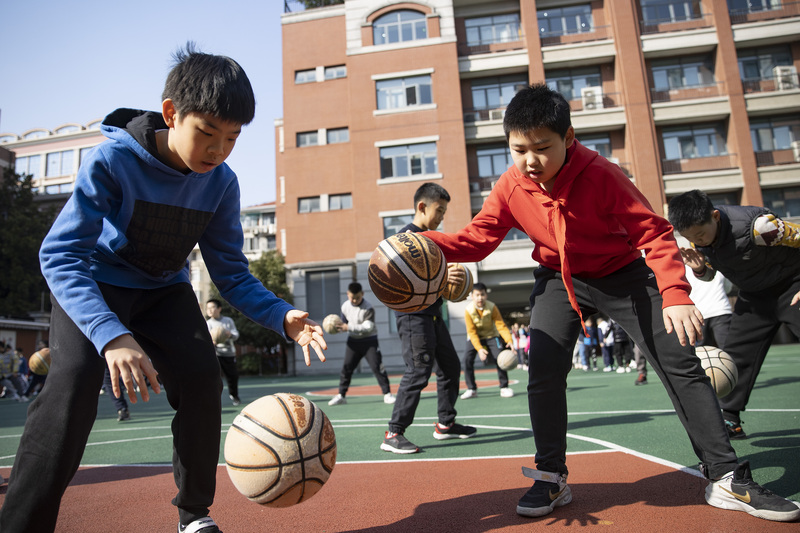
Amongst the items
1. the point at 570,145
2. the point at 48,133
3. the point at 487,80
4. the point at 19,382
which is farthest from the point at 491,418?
the point at 48,133

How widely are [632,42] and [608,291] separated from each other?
2937cm

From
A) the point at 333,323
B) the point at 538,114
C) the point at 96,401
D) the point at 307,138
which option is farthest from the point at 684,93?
the point at 96,401

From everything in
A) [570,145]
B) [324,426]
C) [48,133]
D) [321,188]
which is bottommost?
[324,426]

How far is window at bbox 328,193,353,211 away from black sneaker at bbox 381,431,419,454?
81.0ft

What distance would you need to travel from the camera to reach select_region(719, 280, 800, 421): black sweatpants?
470 cm

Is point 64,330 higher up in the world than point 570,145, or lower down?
lower down

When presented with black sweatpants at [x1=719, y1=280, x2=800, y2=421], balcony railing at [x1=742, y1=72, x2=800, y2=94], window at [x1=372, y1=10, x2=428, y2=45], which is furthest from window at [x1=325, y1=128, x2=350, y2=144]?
black sweatpants at [x1=719, y1=280, x2=800, y2=421]

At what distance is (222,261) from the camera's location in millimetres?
3148

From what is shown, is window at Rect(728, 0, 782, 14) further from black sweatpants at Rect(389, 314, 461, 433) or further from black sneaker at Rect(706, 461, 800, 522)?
black sneaker at Rect(706, 461, 800, 522)

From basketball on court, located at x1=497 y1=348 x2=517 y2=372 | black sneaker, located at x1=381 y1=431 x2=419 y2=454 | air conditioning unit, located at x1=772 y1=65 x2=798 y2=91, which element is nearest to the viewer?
black sneaker, located at x1=381 y1=431 x2=419 y2=454

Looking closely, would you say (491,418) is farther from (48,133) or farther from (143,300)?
(48,133)

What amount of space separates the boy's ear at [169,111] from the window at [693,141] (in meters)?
30.6

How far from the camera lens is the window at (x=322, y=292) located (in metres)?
29.2

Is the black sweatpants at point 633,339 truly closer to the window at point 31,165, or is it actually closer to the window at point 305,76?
the window at point 305,76
